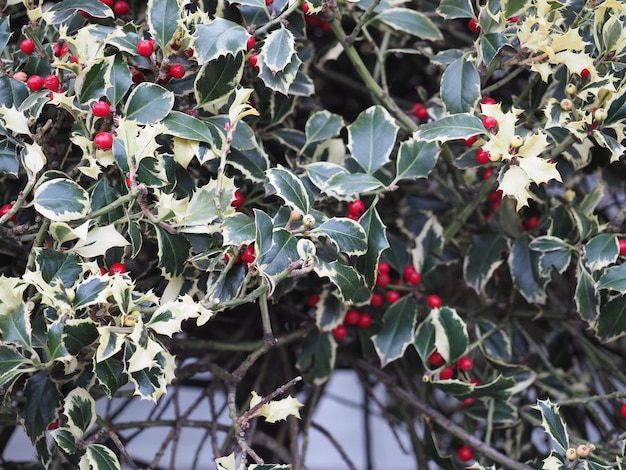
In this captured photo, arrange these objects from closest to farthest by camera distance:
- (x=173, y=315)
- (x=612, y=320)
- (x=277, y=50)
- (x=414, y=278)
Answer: (x=173, y=315)
(x=277, y=50)
(x=612, y=320)
(x=414, y=278)

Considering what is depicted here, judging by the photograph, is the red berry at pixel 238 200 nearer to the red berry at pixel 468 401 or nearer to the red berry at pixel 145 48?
the red berry at pixel 145 48

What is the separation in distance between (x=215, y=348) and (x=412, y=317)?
0.28 metres

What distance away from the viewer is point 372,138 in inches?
33.6

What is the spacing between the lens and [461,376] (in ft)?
3.13

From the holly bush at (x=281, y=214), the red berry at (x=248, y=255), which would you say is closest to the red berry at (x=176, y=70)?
the holly bush at (x=281, y=214)

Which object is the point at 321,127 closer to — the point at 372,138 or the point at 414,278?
the point at 372,138

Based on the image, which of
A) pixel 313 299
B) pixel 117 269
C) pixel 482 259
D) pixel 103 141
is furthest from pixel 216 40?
pixel 482 259

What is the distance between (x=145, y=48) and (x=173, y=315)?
289 mm

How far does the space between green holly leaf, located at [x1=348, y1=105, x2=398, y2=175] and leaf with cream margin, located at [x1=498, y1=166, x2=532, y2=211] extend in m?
0.17

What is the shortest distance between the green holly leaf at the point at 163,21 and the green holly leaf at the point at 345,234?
26 cm

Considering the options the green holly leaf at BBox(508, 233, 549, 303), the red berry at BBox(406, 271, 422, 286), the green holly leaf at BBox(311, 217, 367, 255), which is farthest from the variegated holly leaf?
the green holly leaf at BBox(508, 233, 549, 303)

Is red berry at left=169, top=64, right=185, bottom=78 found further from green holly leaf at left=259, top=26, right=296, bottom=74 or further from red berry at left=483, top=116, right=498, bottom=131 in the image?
red berry at left=483, top=116, right=498, bottom=131

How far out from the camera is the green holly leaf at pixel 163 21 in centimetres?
74

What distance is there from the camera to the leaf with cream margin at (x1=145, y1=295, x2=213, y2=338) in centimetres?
66
